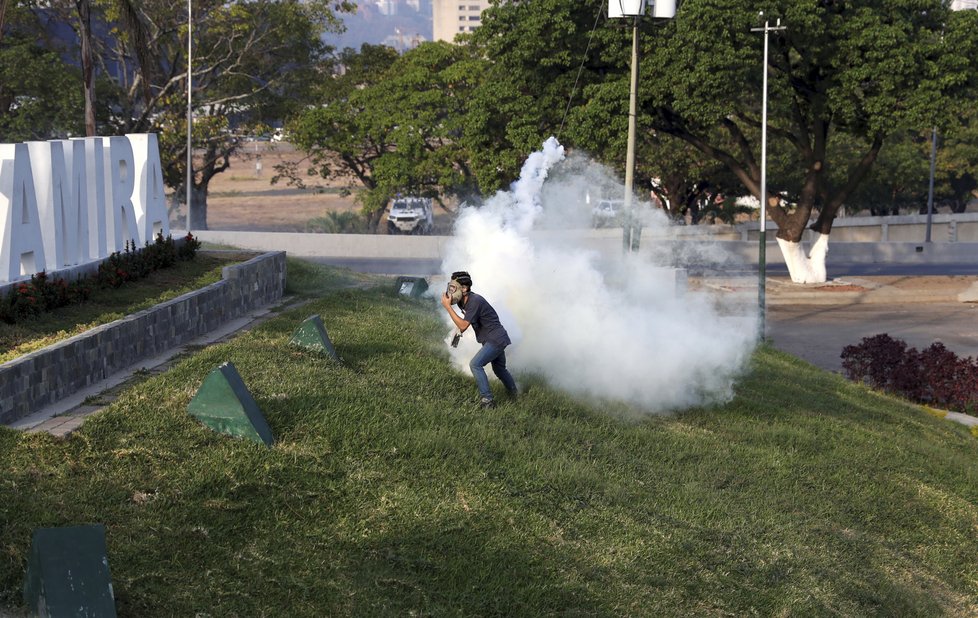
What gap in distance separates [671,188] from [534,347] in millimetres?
39028

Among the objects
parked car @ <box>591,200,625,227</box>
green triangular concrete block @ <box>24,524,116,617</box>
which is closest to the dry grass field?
parked car @ <box>591,200,625,227</box>

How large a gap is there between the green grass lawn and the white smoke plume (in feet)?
1.76

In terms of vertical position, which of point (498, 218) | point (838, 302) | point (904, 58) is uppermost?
point (904, 58)

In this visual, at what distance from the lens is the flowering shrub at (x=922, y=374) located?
72.5 feet

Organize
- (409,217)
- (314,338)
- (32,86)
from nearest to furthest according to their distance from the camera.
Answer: (314,338) → (32,86) → (409,217)

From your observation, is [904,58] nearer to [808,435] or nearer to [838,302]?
[838,302]

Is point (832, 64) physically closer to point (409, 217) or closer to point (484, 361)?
point (484, 361)

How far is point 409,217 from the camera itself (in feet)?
186

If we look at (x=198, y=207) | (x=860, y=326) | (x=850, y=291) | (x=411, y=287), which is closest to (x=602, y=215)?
(x=411, y=287)

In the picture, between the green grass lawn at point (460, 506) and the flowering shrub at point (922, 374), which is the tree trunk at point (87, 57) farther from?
the flowering shrub at point (922, 374)

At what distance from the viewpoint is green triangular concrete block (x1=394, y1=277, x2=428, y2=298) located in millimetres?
23156

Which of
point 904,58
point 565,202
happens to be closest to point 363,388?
point 565,202

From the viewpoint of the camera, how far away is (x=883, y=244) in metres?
Answer: 52.5

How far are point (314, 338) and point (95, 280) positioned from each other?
418 cm
